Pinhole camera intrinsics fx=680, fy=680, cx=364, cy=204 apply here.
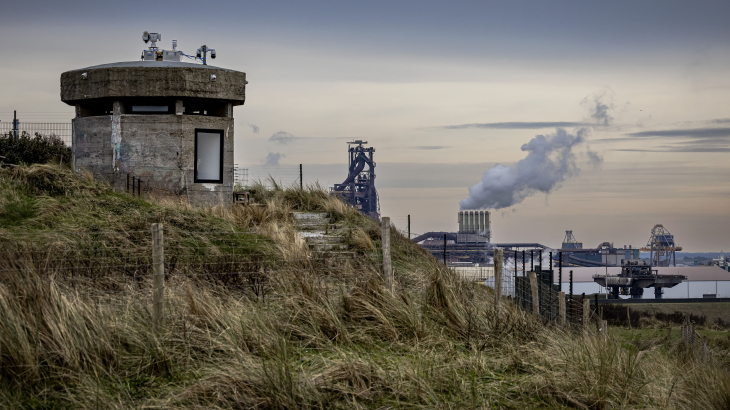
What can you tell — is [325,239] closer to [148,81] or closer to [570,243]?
[148,81]

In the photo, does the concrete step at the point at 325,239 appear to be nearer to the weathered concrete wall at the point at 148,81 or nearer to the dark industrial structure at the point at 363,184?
the weathered concrete wall at the point at 148,81

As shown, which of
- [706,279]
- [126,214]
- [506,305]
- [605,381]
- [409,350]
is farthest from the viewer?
[706,279]

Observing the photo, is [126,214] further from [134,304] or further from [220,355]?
[220,355]

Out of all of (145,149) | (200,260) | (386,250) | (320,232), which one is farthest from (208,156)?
(386,250)

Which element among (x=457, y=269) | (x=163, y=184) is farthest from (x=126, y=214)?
(x=457, y=269)

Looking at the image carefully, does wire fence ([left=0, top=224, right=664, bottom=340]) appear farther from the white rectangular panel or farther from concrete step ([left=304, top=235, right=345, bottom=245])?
the white rectangular panel

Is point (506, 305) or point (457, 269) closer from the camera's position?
point (506, 305)

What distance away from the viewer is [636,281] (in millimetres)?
79875

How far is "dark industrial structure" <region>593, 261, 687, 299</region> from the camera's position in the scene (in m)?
78.2

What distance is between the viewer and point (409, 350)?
677 cm

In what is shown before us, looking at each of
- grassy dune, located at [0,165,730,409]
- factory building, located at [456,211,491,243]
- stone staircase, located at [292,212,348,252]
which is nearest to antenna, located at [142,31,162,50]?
stone staircase, located at [292,212,348,252]

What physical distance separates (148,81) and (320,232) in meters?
6.26

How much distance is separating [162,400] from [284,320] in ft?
6.46

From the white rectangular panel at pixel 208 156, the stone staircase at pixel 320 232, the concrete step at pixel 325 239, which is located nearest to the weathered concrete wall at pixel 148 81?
the white rectangular panel at pixel 208 156
